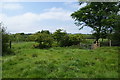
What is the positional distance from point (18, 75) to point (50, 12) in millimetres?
9070

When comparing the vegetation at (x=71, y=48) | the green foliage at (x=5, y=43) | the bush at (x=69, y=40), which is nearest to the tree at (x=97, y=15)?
the vegetation at (x=71, y=48)

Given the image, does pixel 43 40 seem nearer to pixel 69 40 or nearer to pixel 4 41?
pixel 69 40

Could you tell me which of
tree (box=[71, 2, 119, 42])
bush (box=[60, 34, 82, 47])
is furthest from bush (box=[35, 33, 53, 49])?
tree (box=[71, 2, 119, 42])

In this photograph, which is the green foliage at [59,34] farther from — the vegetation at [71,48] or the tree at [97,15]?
the tree at [97,15]

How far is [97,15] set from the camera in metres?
19.9

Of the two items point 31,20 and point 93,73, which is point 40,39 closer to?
point 31,20

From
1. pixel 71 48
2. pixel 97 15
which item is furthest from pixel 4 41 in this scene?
pixel 97 15

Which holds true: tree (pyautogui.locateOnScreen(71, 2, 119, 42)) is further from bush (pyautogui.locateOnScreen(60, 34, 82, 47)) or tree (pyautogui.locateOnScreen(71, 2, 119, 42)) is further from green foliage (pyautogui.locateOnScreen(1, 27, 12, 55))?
green foliage (pyautogui.locateOnScreen(1, 27, 12, 55))

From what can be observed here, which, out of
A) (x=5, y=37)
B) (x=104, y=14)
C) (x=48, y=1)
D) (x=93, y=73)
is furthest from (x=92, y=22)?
(x=93, y=73)

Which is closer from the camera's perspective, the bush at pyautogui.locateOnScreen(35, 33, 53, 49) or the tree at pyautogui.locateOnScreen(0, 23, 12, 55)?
the tree at pyautogui.locateOnScreen(0, 23, 12, 55)

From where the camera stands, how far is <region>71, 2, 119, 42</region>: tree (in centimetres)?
1938

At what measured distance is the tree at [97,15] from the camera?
19375 mm

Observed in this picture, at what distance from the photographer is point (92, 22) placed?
2100 cm

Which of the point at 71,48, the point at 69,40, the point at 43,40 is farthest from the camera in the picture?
the point at 69,40
